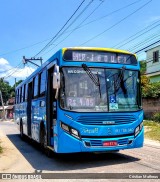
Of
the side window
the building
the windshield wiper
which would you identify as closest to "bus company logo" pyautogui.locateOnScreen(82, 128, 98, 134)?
the windshield wiper

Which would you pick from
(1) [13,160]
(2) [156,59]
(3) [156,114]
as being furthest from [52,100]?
(2) [156,59]

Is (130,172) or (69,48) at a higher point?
(69,48)

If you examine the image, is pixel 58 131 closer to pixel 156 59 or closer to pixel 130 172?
pixel 130 172

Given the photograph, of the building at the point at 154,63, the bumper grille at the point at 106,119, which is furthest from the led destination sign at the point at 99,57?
the building at the point at 154,63

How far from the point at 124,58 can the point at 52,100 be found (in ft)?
8.34

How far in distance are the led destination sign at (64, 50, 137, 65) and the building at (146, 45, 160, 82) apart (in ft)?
93.6

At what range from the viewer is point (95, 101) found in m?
9.76

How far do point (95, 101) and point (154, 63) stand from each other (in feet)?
106

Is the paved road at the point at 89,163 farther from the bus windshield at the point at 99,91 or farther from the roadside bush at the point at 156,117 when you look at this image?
the roadside bush at the point at 156,117

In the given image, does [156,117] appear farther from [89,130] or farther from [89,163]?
[89,130]

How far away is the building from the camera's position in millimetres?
39344

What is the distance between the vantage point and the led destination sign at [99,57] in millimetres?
10039

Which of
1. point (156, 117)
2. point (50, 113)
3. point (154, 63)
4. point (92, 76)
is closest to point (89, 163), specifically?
point (50, 113)

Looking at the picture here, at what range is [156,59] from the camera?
131ft
